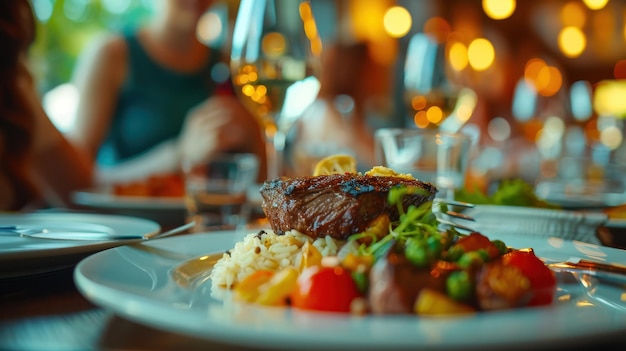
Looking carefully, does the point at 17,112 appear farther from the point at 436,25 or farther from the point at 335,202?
the point at 436,25

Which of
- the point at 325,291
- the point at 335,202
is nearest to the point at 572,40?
the point at 335,202

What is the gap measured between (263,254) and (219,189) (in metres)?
1.07

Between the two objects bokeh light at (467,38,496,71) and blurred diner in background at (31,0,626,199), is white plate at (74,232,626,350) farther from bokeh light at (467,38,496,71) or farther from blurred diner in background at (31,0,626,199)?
bokeh light at (467,38,496,71)

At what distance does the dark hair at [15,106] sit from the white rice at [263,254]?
7.12ft

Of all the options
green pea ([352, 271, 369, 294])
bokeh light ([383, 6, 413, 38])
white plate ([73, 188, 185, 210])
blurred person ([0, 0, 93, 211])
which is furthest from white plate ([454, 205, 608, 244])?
bokeh light ([383, 6, 413, 38])

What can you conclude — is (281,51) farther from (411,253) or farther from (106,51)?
(106,51)

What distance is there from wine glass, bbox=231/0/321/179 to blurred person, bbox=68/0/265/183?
242 centimetres

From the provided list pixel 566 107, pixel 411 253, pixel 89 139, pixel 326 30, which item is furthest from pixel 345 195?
pixel 326 30

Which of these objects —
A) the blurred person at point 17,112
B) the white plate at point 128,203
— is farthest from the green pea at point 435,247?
the blurred person at point 17,112

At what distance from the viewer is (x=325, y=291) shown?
2.69 feet

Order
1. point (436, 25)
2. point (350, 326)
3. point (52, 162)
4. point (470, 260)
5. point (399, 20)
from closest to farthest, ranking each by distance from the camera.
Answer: point (350, 326), point (470, 260), point (52, 162), point (436, 25), point (399, 20)

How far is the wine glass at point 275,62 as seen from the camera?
2.08 metres

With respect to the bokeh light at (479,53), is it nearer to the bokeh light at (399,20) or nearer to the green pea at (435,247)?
the bokeh light at (399,20)

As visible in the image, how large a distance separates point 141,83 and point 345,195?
13.8 ft
